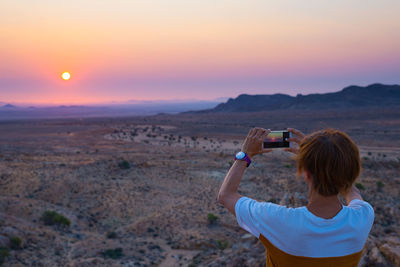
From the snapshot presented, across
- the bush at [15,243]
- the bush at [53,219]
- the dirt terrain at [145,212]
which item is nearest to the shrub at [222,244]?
the dirt terrain at [145,212]

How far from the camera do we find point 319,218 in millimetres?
1371

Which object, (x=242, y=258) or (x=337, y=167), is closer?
(x=337, y=167)

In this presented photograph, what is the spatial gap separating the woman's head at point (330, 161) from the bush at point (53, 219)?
868cm

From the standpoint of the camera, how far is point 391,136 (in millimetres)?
31891

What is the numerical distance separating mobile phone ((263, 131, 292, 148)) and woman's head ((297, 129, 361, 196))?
433 millimetres

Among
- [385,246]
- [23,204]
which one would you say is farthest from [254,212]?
[23,204]

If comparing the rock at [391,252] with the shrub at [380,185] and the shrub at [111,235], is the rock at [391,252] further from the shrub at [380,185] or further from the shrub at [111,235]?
the shrub at [380,185]

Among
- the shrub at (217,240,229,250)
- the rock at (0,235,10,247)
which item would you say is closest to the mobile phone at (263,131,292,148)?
the shrub at (217,240,229,250)

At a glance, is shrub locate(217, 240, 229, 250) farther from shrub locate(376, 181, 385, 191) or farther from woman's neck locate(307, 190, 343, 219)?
shrub locate(376, 181, 385, 191)

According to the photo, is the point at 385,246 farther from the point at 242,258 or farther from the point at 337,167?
the point at 337,167

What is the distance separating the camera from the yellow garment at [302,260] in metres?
1.37

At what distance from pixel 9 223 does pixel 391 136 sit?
33876mm

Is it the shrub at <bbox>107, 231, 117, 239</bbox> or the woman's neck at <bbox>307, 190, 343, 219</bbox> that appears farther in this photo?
the shrub at <bbox>107, 231, 117, 239</bbox>

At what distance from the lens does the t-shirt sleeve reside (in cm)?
139
